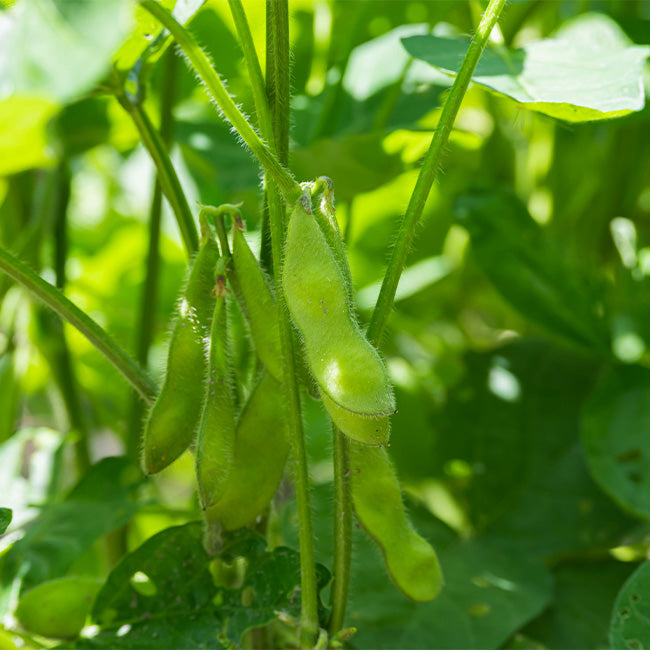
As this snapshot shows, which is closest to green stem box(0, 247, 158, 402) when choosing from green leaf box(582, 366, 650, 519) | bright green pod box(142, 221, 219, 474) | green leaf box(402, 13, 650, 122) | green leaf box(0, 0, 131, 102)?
bright green pod box(142, 221, 219, 474)

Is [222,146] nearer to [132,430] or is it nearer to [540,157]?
[132,430]

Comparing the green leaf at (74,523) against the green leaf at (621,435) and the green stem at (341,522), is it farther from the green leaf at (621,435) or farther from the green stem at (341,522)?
the green leaf at (621,435)

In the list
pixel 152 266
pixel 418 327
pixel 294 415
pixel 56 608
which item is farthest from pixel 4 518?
pixel 418 327

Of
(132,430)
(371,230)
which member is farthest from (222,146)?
(132,430)

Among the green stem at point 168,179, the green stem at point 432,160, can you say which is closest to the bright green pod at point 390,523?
the green stem at point 432,160

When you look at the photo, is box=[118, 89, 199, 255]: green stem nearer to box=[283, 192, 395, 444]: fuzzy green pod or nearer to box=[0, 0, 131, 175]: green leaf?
box=[283, 192, 395, 444]: fuzzy green pod

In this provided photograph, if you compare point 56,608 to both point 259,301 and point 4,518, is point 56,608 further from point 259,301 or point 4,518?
point 259,301
